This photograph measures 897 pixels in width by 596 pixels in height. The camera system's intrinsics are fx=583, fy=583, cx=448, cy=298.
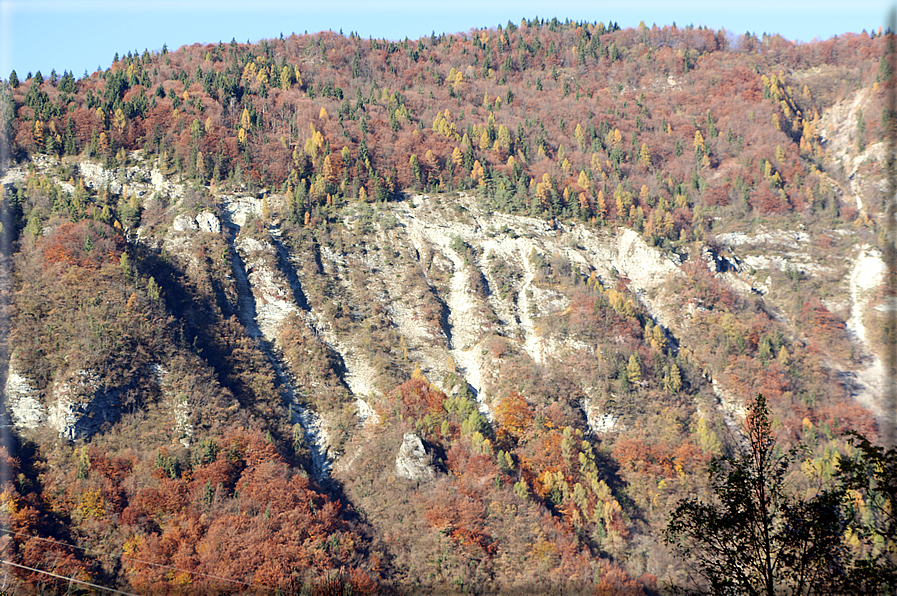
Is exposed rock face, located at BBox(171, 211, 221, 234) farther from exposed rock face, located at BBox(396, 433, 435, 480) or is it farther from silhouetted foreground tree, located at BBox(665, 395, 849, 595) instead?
silhouetted foreground tree, located at BBox(665, 395, 849, 595)

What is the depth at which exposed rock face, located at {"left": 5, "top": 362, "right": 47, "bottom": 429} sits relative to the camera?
1836 inches

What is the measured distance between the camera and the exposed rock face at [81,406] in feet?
154

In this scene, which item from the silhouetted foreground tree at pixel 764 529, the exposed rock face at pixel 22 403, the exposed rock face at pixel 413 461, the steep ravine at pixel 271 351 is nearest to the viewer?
the silhouetted foreground tree at pixel 764 529

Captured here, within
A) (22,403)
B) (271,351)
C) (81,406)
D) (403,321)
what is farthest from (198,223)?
(22,403)

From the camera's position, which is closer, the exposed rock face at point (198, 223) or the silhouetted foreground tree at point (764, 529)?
the silhouetted foreground tree at point (764, 529)

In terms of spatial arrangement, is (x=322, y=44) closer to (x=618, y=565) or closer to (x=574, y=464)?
(x=574, y=464)

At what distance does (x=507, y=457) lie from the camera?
5241 cm

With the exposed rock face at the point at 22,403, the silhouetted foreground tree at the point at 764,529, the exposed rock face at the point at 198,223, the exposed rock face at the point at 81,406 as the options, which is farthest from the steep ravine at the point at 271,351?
the silhouetted foreground tree at the point at 764,529

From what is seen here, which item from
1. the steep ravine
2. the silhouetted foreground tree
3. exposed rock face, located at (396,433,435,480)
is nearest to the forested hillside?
exposed rock face, located at (396,433,435,480)

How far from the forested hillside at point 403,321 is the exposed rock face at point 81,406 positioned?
0.24 metres

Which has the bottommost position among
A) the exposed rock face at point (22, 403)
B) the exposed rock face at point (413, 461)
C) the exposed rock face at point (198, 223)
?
the exposed rock face at point (413, 461)

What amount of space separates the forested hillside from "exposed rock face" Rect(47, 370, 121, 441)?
0.24 m

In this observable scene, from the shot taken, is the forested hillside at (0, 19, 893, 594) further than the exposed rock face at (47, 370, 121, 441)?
No

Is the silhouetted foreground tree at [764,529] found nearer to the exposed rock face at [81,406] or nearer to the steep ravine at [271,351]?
the steep ravine at [271,351]
